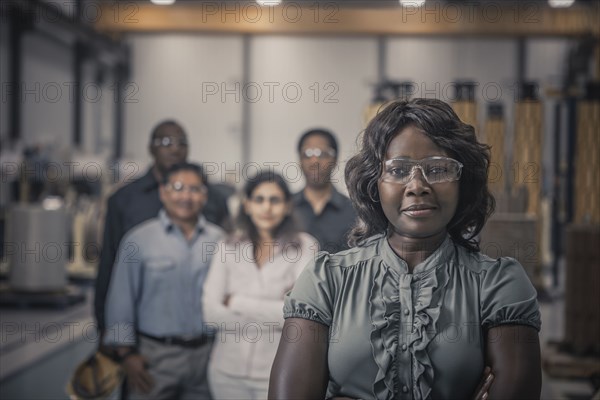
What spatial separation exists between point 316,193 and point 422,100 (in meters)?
1.59

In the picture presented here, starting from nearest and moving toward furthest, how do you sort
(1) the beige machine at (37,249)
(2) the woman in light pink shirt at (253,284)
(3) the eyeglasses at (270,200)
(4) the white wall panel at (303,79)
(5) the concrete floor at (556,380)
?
(2) the woman in light pink shirt at (253,284) → (3) the eyeglasses at (270,200) → (5) the concrete floor at (556,380) → (1) the beige machine at (37,249) → (4) the white wall panel at (303,79)

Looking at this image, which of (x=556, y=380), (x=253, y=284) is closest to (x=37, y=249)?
(x=556, y=380)

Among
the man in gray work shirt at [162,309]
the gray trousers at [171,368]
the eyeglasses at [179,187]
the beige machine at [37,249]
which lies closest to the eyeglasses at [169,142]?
the eyeglasses at [179,187]

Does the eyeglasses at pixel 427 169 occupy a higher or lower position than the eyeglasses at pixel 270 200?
higher

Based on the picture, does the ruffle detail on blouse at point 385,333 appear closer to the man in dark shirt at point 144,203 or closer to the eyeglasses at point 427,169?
the eyeglasses at point 427,169

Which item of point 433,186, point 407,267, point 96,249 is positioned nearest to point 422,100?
point 433,186

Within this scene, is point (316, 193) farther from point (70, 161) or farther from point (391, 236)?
point (70, 161)

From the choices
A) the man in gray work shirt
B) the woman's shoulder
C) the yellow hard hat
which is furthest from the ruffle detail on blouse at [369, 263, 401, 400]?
the yellow hard hat

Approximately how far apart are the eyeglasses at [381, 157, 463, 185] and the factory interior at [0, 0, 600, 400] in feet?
11.6

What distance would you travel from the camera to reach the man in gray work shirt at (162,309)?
9.30 feet

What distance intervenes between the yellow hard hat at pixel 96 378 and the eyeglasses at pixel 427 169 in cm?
178

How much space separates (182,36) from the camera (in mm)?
10836

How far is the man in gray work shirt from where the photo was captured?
2.83 meters

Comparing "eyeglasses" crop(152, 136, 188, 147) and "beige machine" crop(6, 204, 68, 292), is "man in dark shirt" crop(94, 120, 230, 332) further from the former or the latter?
"beige machine" crop(6, 204, 68, 292)
